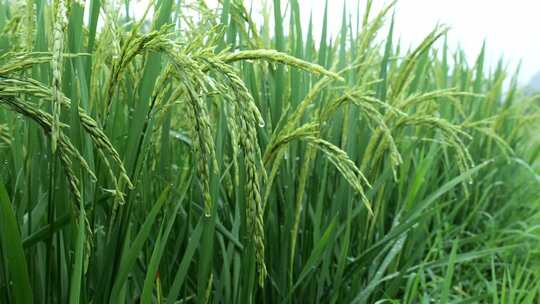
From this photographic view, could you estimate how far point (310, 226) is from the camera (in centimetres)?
174

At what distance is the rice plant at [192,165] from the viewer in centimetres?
94

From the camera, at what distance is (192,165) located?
1.53m

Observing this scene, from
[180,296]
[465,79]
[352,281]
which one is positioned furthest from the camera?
[465,79]

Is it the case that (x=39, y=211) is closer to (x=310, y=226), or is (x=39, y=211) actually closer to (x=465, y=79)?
(x=310, y=226)

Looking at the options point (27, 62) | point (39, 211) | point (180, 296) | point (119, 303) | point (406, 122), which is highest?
point (27, 62)

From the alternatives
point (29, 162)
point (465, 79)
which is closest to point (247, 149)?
point (29, 162)

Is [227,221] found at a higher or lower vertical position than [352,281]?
higher

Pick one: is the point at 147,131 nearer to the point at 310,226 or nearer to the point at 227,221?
the point at 227,221

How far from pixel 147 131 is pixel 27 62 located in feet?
1.03

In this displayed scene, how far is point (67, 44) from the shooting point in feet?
3.94

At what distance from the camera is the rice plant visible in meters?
0.94

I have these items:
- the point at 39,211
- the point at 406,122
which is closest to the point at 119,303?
the point at 39,211

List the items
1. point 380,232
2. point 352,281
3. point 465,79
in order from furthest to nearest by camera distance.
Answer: point 465,79
point 380,232
point 352,281

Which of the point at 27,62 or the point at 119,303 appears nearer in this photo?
the point at 27,62
